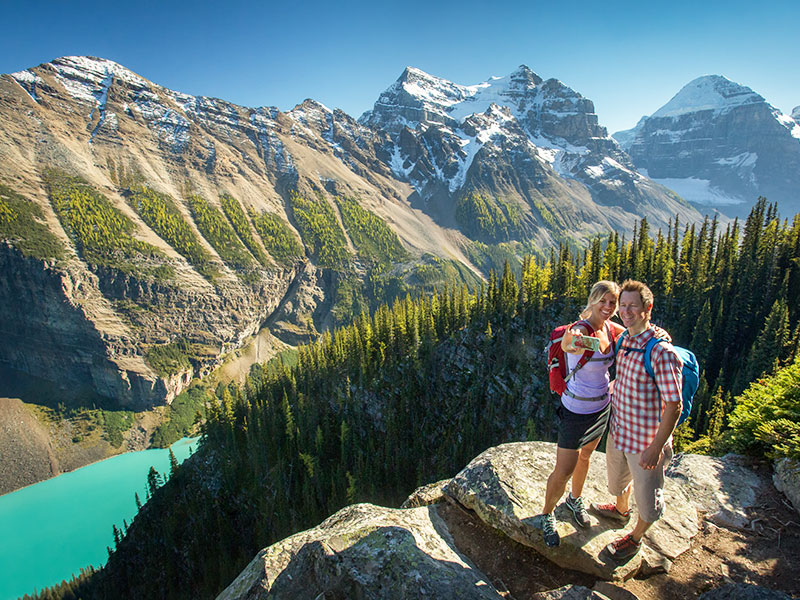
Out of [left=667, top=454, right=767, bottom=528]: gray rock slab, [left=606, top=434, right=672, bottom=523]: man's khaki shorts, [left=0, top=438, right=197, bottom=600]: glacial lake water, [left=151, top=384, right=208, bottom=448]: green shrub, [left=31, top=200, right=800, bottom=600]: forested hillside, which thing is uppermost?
[left=606, top=434, right=672, bottom=523]: man's khaki shorts

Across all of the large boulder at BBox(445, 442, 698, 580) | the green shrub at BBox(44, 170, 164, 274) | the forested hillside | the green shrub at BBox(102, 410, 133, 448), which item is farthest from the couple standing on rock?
the green shrub at BBox(44, 170, 164, 274)

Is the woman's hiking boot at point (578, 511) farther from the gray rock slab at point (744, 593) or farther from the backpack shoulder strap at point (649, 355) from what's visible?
the backpack shoulder strap at point (649, 355)

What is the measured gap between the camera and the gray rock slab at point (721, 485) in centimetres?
794

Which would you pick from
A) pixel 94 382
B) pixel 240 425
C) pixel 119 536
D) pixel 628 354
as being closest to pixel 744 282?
pixel 628 354

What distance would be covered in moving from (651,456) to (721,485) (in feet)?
15.9

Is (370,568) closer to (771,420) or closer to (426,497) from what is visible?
(426,497)

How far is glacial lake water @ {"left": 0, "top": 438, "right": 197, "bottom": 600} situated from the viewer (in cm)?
8325

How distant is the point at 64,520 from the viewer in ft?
315

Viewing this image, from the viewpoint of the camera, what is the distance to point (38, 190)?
17050 cm

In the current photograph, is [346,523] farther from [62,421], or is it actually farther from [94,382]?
[94,382]

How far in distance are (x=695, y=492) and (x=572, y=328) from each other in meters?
5.92

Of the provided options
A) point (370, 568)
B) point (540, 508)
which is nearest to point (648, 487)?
point (540, 508)

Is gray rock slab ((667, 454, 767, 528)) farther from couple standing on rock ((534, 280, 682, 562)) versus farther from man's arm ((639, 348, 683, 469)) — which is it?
man's arm ((639, 348, 683, 469))

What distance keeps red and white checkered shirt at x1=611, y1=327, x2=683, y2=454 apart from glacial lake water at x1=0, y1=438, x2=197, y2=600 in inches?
4761
